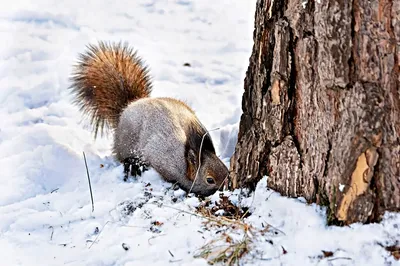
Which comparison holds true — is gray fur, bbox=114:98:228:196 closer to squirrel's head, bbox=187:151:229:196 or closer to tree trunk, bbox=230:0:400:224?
squirrel's head, bbox=187:151:229:196

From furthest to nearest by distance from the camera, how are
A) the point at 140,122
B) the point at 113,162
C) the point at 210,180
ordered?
the point at 140,122 → the point at 113,162 → the point at 210,180

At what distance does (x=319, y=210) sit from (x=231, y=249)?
312mm

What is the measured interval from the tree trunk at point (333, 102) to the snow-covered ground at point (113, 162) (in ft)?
0.27

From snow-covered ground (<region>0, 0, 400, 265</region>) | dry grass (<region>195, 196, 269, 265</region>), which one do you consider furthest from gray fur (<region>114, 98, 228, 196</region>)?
dry grass (<region>195, 196, 269, 265</region>)

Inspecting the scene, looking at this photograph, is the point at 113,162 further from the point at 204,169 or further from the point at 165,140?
the point at 204,169

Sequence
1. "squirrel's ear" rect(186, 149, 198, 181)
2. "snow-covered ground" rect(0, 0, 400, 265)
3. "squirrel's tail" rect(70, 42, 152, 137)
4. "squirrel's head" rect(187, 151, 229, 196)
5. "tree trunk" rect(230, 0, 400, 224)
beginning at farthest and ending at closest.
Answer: "squirrel's tail" rect(70, 42, 152, 137), "squirrel's ear" rect(186, 149, 198, 181), "squirrel's head" rect(187, 151, 229, 196), "snow-covered ground" rect(0, 0, 400, 265), "tree trunk" rect(230, 0, 400, 224)

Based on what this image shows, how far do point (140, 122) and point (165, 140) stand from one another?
23 cm

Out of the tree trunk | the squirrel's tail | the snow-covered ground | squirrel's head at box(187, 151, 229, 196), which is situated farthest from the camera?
the squirrel's tail

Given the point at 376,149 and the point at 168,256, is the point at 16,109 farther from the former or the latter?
the point at 376,149

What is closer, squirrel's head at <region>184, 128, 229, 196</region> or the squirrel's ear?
squirrel's head at <region>184, 128, 229, 196</region>

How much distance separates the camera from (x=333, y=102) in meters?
1.71

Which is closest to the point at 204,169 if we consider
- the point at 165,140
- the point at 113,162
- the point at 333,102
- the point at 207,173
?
the point at 207,173

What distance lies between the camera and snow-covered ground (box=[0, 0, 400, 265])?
173 cm

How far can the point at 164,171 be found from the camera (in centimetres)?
341
